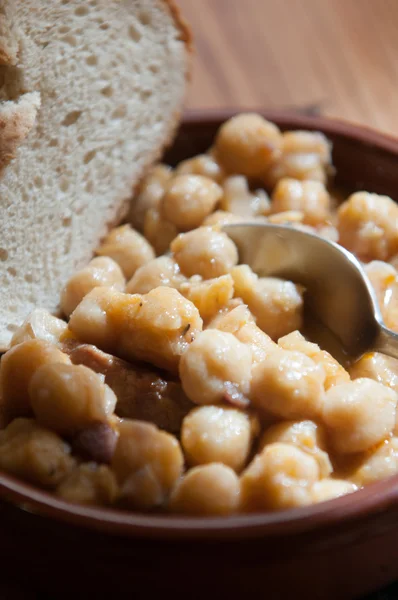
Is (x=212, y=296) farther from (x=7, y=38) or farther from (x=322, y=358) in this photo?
(x=7, y=38)

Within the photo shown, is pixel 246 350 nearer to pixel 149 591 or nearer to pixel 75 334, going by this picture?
pixel 75 334

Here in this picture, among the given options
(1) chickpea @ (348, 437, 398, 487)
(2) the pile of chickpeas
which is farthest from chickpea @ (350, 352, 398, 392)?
(1) chickpea @ (348, 437, 398, 487)

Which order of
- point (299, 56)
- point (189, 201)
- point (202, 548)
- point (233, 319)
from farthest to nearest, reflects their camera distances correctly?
point (299, 56) → point (189, 201) → point (233, 319) → point (202, 548)

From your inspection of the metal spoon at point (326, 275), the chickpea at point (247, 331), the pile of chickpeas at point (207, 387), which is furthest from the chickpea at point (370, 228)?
the chickpea at point (247, 331)

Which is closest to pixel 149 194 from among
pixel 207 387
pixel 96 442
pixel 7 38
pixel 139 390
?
pixel 7 38

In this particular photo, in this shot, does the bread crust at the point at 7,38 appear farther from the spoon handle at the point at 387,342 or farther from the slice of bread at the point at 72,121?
the spoon handle at the point at 387,342

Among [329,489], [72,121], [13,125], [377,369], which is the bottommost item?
[377,369]

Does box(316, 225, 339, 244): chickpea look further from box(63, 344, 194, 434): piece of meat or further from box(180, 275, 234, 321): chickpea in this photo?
box(63, 344, 194, 434): piece of meat

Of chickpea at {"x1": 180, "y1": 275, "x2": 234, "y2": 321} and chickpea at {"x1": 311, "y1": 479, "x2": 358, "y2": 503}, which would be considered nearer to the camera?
chickpea at {"x1": 311, "y1": 479, "x2": 358, "y2": 503}
